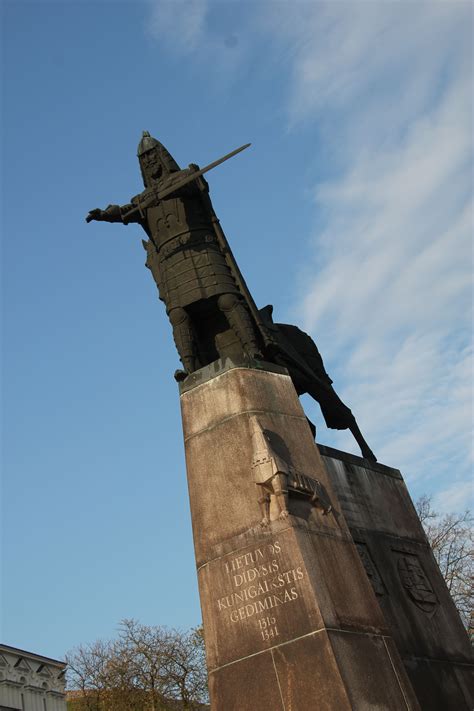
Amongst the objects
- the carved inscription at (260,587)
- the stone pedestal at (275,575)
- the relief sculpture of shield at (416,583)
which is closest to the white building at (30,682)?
the relief sculpture of shield at (416,583)

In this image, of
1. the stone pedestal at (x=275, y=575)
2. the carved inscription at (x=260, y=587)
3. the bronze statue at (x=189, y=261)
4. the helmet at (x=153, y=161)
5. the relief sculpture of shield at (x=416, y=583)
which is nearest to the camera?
the stone pedestal at (x=275, y=575)

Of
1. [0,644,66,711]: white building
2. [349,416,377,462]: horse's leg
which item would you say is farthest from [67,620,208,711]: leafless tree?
[349,416,377,462]: horse's leg

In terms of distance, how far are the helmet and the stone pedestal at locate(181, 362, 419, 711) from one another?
13.1 feet

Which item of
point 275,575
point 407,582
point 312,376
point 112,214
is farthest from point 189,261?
point 407,582

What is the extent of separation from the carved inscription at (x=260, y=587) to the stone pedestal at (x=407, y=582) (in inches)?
73.7

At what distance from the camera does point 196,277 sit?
428 inches

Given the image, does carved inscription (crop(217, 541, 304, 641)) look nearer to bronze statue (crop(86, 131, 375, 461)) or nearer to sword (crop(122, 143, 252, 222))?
bronze statue (crop(86, 131, 375, 461))

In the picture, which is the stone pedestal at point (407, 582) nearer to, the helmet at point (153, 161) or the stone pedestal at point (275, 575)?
the stone pedestal at point (275, 575)

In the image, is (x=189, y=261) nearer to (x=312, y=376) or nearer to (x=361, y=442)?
(x=312, y=376)

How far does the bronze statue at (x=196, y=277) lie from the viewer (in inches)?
422

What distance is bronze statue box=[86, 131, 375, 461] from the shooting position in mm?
10727

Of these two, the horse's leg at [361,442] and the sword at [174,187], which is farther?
the horse's leg at [361,442]

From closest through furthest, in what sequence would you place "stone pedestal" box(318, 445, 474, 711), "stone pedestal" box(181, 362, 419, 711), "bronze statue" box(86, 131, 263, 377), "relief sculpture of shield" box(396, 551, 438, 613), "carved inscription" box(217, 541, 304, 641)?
"stone pedestal" box(181, 362, 419, 711) → "carved inscription" box(217, 541, 304, 641) → "stone pedestal" box(318, 445, 474, 711) → "relief sculpture of shield" box(396, 551, 438, 613) → "bronze statue" box(86, 131, 263, 377)

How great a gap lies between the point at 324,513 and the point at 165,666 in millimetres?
28841
